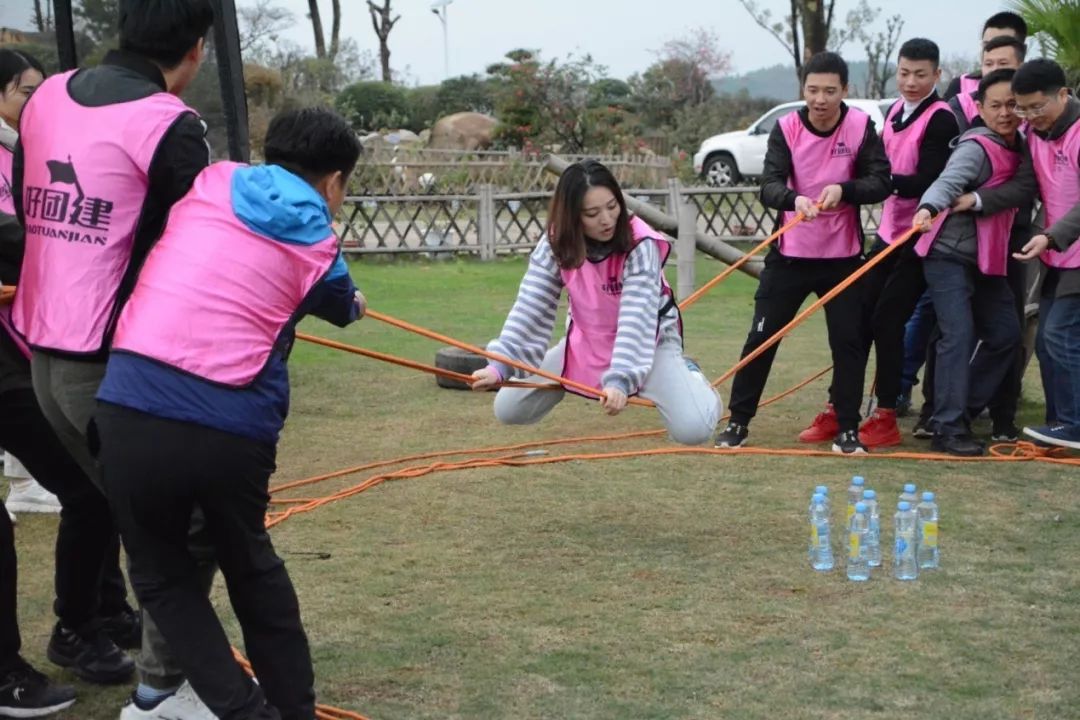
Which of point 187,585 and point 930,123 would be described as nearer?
point 187,585

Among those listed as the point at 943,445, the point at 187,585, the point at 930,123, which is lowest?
the point at 943,445

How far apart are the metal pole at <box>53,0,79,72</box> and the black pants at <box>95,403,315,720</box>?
10.7 feet

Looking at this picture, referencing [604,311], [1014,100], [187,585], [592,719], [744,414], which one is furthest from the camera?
[744,414]

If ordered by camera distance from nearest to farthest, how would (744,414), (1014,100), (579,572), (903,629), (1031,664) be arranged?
(1031,664)
(903,629)
(579,572)
(1014,100)
(744,414)

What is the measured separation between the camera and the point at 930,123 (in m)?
7.13

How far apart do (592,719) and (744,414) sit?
361 cm

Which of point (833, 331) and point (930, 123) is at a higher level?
point (930, 123)

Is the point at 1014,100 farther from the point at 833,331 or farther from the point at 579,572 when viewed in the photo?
the point at 579,572

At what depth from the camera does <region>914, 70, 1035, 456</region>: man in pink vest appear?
269 inches

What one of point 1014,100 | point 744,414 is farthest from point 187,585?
point 1014,100

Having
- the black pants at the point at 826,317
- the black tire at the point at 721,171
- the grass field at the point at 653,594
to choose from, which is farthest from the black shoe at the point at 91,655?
the black tire at the point at 721,171

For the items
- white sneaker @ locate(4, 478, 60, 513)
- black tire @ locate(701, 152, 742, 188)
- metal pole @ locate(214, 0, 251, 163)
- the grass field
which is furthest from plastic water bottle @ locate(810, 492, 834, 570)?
black tire @ locate(701, 152, 742, 188)

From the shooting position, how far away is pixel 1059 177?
6.68 m

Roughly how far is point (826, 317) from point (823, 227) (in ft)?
1.47
